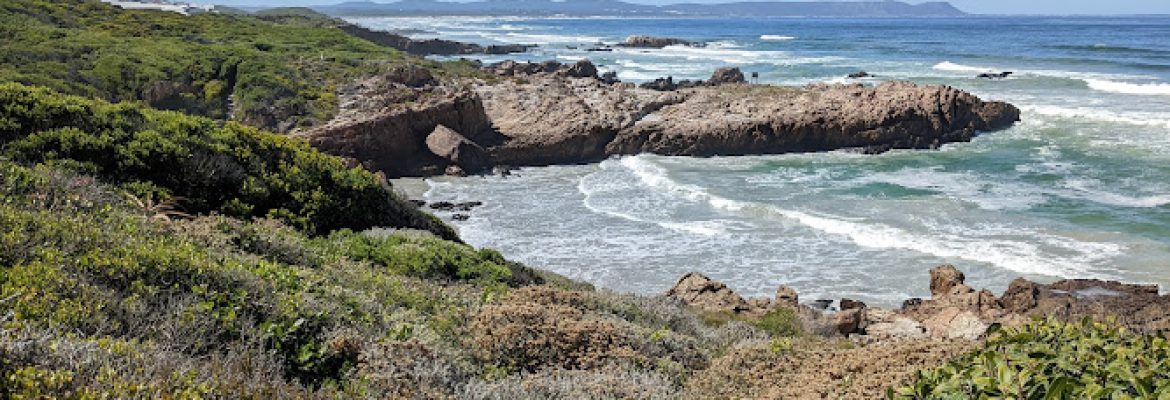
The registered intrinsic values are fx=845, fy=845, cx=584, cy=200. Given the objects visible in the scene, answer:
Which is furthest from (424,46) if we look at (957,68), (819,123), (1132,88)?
(1132,88)

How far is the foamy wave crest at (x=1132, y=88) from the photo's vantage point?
4541 cm

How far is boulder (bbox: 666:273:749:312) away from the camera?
13.9m

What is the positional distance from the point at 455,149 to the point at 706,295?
17643 mm

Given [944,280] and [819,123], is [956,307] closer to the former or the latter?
[944,280]

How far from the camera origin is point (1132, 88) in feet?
153

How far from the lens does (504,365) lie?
6379mm

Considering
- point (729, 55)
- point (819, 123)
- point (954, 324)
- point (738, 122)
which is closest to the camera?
point (954, 324)

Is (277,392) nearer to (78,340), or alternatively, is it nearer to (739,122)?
(78,340)

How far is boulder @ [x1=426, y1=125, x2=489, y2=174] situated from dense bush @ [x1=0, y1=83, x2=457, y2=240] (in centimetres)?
1824

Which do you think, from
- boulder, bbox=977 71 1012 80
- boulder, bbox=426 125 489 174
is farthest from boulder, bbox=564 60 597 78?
boulder, bbox=977 71 1012 80

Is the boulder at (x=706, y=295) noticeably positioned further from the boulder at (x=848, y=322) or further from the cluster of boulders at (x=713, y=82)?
the cluster of boulders at (x=713, y=82)

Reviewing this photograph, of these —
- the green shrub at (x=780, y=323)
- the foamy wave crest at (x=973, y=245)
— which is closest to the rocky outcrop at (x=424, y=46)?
the foamy wave crest at (x=973, y=245)

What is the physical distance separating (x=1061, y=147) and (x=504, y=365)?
107ft

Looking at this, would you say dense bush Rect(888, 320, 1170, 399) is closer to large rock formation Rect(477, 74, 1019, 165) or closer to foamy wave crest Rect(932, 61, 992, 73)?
large rock formation Rect(477, 74, 1019, 165)
